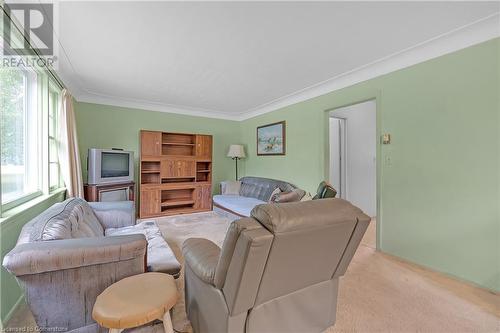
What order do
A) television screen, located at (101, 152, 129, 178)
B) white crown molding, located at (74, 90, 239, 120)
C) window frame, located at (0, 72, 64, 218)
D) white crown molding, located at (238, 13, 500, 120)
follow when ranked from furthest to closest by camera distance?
1. white crown molding, located at (74, 90, 239, 120)
2. television screen, located at (101, 152, 129, 178)
3. window frame, located at (0, 72, 64, 218)
4. white crown molding, located at (238, 13, 500, 120)

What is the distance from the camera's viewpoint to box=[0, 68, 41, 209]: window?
71.3 inches

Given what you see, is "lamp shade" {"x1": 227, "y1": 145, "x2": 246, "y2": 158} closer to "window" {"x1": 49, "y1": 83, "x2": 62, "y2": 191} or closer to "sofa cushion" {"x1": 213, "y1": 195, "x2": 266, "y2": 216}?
"sofa cushion" {"x1": 213, "y1": 195, "x2": 266, "y2": 216}

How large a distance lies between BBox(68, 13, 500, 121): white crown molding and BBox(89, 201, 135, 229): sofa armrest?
2099mm

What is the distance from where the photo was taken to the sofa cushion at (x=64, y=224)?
1393 mm

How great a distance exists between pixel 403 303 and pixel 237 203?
8.87 feet

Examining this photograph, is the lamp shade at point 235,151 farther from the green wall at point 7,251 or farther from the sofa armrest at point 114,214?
the green wall at point 7,251

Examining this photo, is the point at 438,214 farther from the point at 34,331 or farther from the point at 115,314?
the point at 34,331

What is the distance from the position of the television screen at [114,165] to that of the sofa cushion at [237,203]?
1.83m

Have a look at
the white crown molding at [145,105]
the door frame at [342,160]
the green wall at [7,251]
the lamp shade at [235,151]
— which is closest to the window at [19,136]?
the green wall at [7,251]

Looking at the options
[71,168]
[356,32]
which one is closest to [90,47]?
[71,168]

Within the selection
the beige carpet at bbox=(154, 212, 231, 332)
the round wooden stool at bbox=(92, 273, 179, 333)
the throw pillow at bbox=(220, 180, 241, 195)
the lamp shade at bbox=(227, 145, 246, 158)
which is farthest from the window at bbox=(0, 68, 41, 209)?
the lamp shade at bbox=(227, 145, 246, 158)

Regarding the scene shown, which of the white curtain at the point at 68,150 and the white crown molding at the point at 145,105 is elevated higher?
the white crown molding at the point at 145,105

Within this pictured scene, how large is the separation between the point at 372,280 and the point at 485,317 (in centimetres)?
77

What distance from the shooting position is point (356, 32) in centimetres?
206
